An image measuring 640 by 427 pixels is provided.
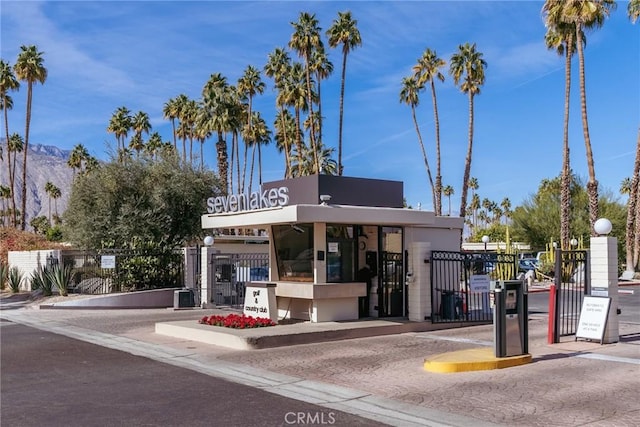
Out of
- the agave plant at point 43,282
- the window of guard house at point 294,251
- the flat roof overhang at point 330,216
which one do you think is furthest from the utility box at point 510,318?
the agave plant at point 43,282

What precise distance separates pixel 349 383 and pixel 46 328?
11.3 metres

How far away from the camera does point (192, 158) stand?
32812 mm

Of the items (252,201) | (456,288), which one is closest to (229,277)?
(252,201)

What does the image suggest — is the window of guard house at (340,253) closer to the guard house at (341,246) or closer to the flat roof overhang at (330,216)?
the guard house at (341,246)

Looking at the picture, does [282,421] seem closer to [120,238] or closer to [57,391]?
[57,391]

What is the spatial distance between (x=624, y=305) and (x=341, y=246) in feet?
42.2

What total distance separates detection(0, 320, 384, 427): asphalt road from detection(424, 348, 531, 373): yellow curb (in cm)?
299

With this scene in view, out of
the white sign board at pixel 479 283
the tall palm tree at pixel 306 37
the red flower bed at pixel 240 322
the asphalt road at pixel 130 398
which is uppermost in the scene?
the tall palm tree at pixel 306 37

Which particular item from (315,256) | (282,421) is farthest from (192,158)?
(282,421)

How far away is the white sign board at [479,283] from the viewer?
1659 cm

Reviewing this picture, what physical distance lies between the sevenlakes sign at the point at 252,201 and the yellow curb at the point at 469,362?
6.29m

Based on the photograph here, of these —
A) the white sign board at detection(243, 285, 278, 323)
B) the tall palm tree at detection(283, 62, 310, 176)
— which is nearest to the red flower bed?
the white sign board at detection(243, 285, 278, 323)

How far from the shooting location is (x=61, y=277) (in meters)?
25.4

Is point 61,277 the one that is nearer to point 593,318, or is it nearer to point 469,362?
point 469,362
